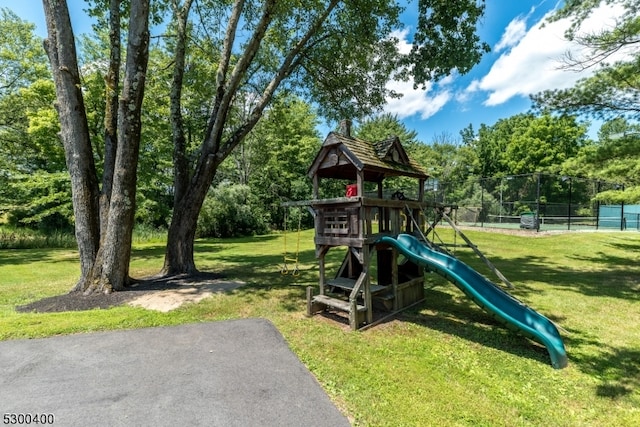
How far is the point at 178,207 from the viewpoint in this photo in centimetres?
868

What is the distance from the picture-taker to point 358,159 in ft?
16.3

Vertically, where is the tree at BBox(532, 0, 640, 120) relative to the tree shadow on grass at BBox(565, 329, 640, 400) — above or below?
above

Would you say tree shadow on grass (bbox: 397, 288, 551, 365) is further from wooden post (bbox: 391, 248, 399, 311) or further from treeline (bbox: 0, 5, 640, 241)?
treeline (bbox: 0, 5, 640, 241)

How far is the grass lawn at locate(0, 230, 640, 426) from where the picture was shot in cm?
296

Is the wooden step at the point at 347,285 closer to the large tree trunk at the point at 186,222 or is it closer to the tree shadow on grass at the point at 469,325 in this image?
the tree shadow on grass at the point at 469,325

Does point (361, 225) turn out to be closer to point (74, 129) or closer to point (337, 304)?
point (337, 304)

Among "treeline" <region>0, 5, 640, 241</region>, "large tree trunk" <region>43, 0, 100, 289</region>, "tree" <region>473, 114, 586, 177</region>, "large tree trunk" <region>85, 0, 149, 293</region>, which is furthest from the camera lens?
"tree" <region>473, 114, 586, 177</region>

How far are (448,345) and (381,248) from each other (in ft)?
6.37

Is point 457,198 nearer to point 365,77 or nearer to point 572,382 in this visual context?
point 365,77

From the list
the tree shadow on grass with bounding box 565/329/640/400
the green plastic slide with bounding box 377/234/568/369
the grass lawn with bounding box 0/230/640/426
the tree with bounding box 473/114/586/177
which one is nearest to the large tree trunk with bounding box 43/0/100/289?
the grass lawn with bounding box 0/230/640/426

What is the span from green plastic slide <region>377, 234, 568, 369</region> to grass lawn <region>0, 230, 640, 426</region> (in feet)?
1.06

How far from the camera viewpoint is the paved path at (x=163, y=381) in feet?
9.16

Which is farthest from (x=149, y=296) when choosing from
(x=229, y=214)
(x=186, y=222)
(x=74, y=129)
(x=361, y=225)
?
(x=229, y=214)

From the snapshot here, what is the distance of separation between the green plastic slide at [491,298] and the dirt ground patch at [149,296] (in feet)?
14.0
